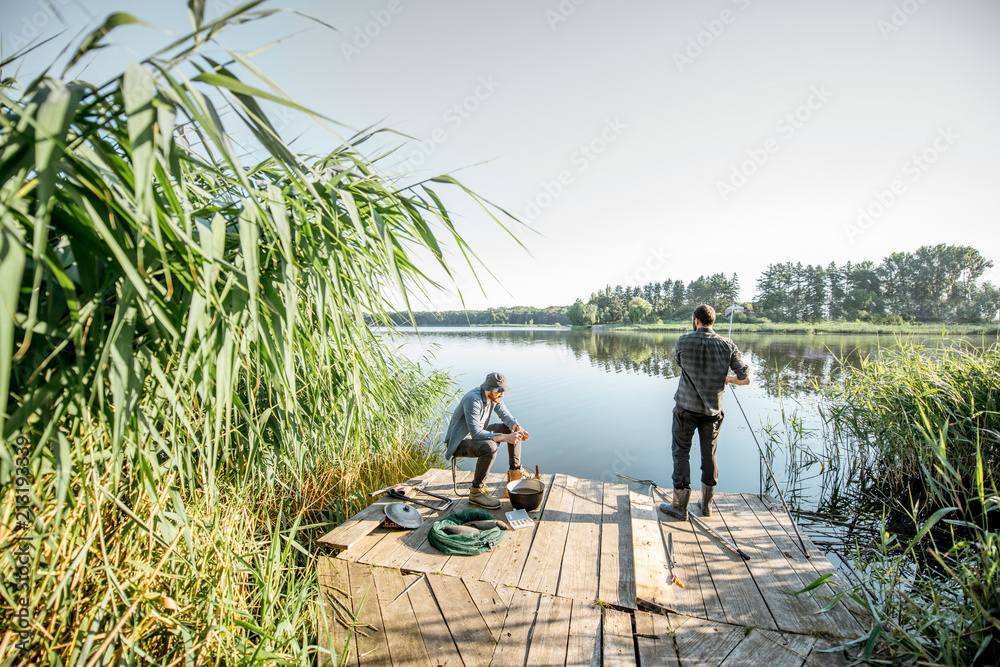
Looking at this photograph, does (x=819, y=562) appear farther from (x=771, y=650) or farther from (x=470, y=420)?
(x=470, y=420)

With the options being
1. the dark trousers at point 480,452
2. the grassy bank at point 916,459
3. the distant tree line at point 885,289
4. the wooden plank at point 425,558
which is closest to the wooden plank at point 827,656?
the grassy bank at point 916,459

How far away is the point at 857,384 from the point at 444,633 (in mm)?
6074

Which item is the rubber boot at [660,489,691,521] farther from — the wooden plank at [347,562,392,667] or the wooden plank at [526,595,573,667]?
the wooden plank at [347,562,392,667]

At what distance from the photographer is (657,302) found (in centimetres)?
6359

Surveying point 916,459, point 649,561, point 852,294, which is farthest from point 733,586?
point 852,294

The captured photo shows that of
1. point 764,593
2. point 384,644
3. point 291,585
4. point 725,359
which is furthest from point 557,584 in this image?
point 725,359

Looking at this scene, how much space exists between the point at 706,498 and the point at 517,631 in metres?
2.34

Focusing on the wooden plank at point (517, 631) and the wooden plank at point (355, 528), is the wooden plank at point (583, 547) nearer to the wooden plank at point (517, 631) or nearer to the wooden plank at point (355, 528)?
the wooden plank at point (517, 631)

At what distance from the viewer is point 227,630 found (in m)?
1.63

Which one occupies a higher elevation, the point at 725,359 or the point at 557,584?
the point at 725,359

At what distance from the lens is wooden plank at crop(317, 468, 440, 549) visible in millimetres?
3104

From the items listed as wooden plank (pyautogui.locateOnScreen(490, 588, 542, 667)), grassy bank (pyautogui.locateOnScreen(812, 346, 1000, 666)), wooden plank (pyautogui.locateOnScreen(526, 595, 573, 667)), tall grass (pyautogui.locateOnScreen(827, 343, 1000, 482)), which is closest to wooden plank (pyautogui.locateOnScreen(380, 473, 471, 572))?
wooden plank (pyautogui.locateOnScreen(490, 588, 542, 667))

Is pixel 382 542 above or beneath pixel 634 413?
above

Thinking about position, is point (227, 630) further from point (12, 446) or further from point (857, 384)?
point (857, 384)
